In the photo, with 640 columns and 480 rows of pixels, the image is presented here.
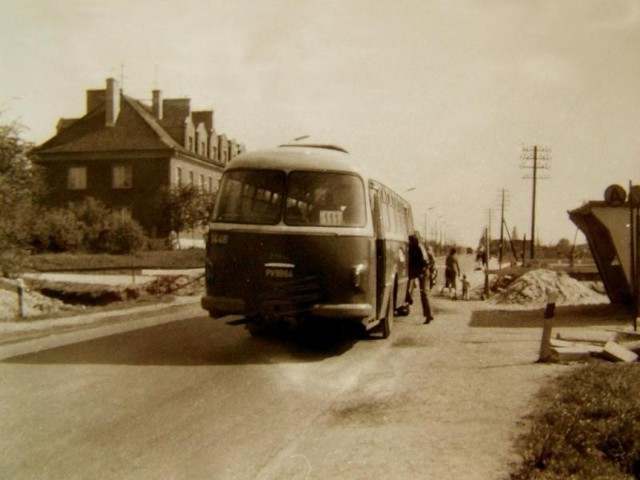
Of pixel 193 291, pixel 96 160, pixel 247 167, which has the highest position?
pixel 96 160

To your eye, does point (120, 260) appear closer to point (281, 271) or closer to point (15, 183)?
point (15, 183)

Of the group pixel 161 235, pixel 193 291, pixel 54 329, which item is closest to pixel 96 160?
pixel 161 235

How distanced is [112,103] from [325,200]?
2033 inches

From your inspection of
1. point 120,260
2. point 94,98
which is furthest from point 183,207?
point 94,98

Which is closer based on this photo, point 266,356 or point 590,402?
point 590,402

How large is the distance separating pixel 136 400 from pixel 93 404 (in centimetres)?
46

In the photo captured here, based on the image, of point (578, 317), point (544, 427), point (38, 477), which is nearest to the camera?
point (38, 477)

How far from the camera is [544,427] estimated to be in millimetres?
6648

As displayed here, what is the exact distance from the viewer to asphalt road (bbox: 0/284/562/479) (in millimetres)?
5840

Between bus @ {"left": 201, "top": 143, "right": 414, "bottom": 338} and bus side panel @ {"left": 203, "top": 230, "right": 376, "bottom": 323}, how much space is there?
0.02 meters

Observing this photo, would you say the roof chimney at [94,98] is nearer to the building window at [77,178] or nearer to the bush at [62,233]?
the building window at [77,178]

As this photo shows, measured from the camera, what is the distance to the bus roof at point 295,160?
11906 millimetres

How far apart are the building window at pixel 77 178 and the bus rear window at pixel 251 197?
49716mm

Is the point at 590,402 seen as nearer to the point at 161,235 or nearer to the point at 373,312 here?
the point at 373,312
